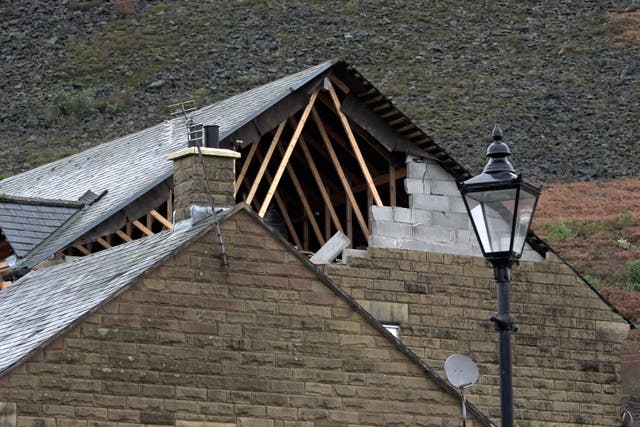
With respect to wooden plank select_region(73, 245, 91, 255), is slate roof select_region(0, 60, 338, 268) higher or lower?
higher

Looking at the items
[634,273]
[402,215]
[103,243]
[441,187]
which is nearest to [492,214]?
[103,243]

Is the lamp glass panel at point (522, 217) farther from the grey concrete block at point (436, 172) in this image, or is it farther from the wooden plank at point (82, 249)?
the grey concrete block at point (436, 172)

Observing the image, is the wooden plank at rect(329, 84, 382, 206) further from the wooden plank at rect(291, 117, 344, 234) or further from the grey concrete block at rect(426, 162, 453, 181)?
the grey concrete block at rect(426, 162, 453, 181)

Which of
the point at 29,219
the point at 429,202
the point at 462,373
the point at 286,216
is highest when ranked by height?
the point at 286,216

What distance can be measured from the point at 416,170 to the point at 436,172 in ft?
1.02

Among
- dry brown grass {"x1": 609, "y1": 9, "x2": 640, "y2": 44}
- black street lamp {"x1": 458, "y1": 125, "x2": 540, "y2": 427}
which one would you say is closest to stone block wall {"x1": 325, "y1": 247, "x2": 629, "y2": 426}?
black street lamp {"x1": 458, "y1": 125, "x2": 540, "y2": 427}

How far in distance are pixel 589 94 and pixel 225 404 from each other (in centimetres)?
8484

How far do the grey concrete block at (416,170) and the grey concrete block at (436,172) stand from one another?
0.08m

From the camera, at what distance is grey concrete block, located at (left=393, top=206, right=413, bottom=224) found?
2817cm

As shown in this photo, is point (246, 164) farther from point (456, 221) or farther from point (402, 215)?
point (456, 221)

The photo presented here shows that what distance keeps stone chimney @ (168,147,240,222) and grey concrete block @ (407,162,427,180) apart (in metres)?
7.48

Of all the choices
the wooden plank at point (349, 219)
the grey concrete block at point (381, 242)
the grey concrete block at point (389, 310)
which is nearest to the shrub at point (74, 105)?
the wooden plank at point (349, 219)

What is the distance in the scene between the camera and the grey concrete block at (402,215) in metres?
28.2

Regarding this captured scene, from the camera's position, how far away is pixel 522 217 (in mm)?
15305
